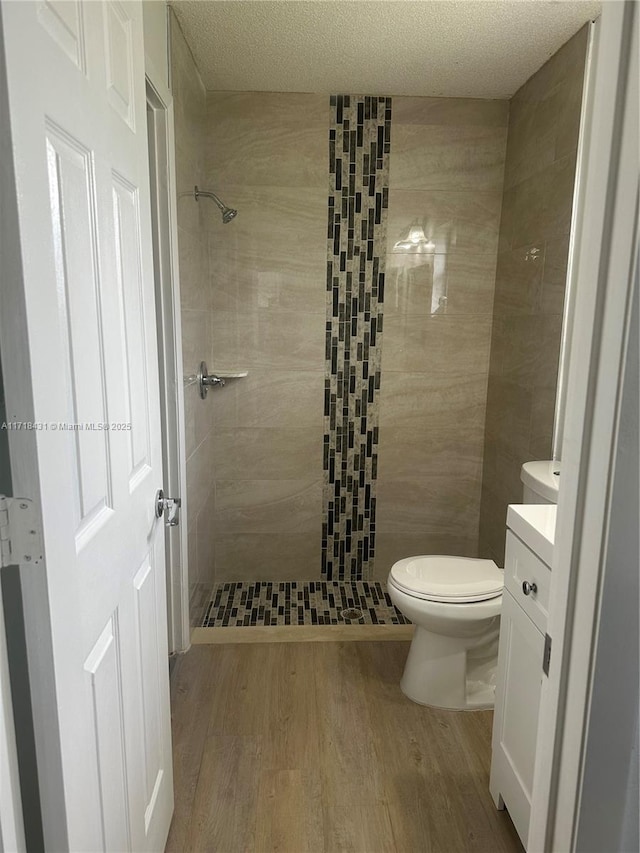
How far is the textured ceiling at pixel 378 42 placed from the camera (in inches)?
78.3

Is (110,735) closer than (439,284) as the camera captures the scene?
Yes

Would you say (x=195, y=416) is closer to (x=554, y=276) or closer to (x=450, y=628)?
(x=450, y=628)

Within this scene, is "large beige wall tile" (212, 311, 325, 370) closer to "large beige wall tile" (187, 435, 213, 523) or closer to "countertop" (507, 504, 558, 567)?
"large beige wall tile" (187, 435, 213, 523)

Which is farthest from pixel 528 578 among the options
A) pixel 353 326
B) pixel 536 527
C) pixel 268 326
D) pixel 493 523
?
pixel 268 326

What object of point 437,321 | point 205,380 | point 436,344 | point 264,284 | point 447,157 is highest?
point 447,157

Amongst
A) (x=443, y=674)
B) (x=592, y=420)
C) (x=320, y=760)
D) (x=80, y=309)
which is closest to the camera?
(x=592, y=420)

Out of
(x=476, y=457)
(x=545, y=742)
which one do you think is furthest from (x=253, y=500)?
(x=545, y=742)

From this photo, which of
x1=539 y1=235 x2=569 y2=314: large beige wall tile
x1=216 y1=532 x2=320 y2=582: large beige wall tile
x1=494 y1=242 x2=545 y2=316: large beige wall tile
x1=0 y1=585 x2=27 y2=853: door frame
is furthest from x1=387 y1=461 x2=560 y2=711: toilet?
x1=0 y1=585 x2=27 y2=853: door frame

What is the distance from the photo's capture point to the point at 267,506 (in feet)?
10.4

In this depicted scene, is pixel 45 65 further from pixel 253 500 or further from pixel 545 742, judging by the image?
pixel 253 500

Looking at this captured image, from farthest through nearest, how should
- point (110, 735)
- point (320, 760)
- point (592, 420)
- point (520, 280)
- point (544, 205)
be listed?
point (520, 280) → point (544, 205) → point (320, 760) → point (110, 735) → point (592, 420)

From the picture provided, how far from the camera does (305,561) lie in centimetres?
324

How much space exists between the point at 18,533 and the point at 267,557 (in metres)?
2.54

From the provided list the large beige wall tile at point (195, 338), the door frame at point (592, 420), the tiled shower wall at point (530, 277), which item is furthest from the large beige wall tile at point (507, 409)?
the door frame at point (592, 420)
